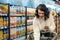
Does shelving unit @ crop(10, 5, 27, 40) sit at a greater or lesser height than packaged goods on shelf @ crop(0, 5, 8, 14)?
lesser

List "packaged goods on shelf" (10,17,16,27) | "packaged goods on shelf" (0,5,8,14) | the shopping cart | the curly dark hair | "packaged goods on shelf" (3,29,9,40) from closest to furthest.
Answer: the curly dark hair, the shopping cart, "packaged goods on shelf" (0,5,8,14), "packaged goods on shelf" (3,29,9,40), "packaged goods on shelf" (10,17,16,27)

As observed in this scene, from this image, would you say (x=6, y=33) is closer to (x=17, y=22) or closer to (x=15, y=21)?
(x=15, y=21)

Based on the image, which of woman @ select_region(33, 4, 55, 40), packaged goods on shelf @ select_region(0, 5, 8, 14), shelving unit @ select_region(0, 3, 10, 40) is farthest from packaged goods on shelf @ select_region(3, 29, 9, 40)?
woman @ select_region(33, 4, 55, 40)

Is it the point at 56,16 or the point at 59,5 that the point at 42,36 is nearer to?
the point at 56,16

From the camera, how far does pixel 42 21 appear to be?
362 cm

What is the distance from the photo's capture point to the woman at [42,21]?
342cm

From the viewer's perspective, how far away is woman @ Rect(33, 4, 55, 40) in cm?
342

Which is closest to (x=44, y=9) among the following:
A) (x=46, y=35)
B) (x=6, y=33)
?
(x=46, y=35)

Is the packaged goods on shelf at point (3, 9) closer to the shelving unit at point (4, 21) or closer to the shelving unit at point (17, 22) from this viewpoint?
the shelving unit at point (4, 21)

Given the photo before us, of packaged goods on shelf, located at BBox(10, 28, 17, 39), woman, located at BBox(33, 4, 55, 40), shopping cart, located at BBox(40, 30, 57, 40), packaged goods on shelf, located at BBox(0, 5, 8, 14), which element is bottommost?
packaged goods on shelf, located at BBox(10, 28, 17, 39)

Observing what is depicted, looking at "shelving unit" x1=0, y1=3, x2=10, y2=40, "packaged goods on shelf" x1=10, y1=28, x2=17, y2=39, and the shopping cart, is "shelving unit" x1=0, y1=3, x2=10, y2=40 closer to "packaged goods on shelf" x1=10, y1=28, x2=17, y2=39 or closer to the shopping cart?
"packaged goods on shelf" x1=10, y1=28, x2=17, y2=39

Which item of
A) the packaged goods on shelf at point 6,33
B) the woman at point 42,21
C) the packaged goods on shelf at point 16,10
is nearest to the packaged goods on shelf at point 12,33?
the packaged goods on shelf at point 6,33

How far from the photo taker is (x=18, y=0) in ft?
18.2

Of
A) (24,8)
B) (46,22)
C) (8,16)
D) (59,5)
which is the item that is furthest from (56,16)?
(46,22)
